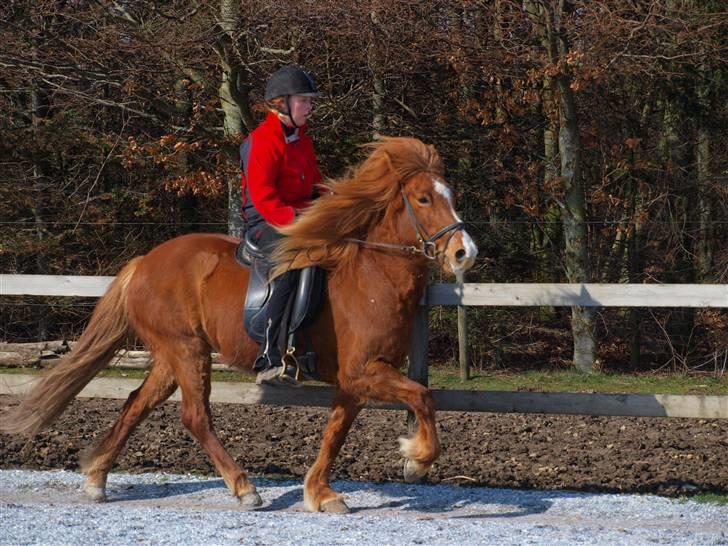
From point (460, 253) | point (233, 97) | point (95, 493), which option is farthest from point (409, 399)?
point (233, 97)

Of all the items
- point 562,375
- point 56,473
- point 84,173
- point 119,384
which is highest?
point 84,173

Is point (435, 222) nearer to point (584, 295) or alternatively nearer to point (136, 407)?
point (584, 295)

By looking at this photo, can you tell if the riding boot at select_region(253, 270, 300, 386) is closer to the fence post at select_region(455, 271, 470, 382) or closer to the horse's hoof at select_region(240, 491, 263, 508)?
the horse's hoof at select_region(240, 491, 263, 508)

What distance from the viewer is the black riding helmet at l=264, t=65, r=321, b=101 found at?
669 centimetres

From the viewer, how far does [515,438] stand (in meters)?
9.12

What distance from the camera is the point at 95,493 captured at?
692cm

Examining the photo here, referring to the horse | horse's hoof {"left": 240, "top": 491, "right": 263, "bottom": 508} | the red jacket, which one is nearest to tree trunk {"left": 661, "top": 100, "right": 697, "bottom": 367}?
the red jacket

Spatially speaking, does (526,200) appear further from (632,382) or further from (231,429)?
(231,429)

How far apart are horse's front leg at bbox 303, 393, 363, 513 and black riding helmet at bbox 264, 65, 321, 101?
1848mm

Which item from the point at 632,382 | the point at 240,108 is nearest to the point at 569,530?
the point at 632,382

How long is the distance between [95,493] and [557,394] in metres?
3.05

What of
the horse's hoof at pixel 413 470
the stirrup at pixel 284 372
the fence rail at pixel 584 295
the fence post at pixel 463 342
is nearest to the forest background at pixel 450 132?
the fence post at pixel 463 342

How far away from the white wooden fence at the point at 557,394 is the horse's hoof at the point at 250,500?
1.04 meters

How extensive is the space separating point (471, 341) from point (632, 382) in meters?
3.16
